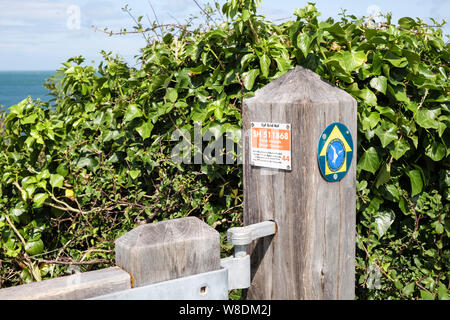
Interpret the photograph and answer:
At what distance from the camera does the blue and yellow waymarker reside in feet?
5.04

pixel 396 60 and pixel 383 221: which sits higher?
pixel 396 60

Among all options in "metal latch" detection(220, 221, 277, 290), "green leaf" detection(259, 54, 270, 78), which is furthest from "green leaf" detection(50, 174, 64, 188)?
"metal latch" detection(220, 221, 277, 290)

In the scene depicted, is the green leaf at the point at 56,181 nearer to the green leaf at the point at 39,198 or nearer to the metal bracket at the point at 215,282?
the green leaf at the point at 39,198

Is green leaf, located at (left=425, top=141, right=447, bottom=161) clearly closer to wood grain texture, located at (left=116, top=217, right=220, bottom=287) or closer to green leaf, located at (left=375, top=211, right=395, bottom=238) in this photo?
green leaf, located at (left=375, top=211, right=395, bottom=238)

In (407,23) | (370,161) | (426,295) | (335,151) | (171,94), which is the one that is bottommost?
(426,295)

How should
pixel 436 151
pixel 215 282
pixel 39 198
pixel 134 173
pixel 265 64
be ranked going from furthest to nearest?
pixel 39 198
pixel 134 173
pixel 436 151
pixel 265 64
pixel 215 282

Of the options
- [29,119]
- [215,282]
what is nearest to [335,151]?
[215,282]

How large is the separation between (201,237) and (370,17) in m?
2.02

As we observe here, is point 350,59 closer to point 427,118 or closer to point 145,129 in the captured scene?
point 427,118

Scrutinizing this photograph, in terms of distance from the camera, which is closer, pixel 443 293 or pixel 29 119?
pixel 443 293

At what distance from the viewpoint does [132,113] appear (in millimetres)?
2803

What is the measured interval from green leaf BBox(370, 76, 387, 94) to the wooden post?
2.65 feet

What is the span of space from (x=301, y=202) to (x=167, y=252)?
0.50m

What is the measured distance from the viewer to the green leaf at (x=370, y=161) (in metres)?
2.44
